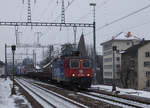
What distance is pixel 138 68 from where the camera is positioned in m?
78.3

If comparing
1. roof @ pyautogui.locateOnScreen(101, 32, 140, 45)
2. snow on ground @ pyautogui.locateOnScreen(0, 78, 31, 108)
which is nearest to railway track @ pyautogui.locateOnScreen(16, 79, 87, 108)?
snow on ground @ pyautogui.locateOnScreen(0, 78, 31, 108)

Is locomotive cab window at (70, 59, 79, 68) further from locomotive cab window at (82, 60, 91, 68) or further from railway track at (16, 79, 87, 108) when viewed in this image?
railway track at (16, 79, 87, 108)

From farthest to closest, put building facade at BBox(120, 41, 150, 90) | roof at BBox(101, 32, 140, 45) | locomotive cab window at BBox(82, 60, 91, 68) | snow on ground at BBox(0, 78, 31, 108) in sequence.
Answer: roof at BBox(101, 32, 140, 45) → building facade at BBox(120, 41, 150, 90) → locomotive cab window at BBox(82, 60, 91, 68) → snow on ground at BBox(0, 78, 31, 108)

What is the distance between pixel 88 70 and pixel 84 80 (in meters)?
1.13

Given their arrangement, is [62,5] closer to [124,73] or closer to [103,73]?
[124,73]

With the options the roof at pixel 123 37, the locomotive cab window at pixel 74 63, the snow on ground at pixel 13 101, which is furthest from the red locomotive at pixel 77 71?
the roof at pixel 123 37

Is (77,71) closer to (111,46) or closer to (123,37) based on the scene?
(111,46)

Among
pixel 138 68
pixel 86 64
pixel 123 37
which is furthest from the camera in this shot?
pixel 123 37

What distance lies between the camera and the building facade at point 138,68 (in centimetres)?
7662

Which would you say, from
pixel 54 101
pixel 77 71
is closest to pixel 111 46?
pixel 77 71

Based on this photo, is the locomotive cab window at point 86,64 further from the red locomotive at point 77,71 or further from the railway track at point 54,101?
the railway track at point 54,101

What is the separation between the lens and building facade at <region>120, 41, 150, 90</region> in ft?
251

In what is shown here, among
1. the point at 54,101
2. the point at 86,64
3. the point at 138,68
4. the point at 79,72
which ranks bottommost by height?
the point at 54,101

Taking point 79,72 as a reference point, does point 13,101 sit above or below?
below
